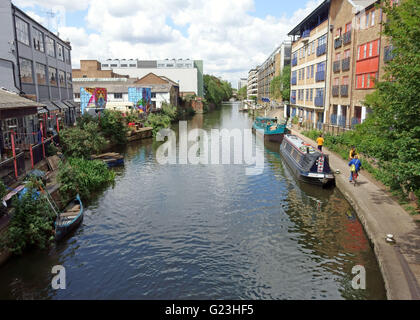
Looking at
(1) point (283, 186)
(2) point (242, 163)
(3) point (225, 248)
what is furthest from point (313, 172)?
(3) point (225, 248)

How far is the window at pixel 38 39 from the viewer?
2827 centimetres

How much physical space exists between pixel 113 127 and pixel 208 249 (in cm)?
2597

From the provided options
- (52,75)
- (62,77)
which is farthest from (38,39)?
(62,77)

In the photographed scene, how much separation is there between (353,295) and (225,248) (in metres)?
4.92

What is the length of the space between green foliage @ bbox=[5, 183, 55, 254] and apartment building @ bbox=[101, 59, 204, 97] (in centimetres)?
9045

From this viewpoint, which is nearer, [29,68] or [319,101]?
[29,68]

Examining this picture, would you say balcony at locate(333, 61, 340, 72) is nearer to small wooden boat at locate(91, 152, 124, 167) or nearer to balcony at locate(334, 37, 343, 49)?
balcony at locate(334, 37, 343, 49)

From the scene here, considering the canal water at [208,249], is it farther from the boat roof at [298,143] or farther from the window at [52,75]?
the window at [52,75]

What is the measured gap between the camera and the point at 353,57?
31.2 meters

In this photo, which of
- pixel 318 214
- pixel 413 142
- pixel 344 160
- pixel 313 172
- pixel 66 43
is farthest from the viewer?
pixel 66 43

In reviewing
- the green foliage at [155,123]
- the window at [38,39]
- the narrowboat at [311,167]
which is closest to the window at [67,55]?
the window at [38,39]

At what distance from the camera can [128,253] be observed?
Answer: 13.1 meters

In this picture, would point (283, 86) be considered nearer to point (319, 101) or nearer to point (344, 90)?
point (319, 101)
